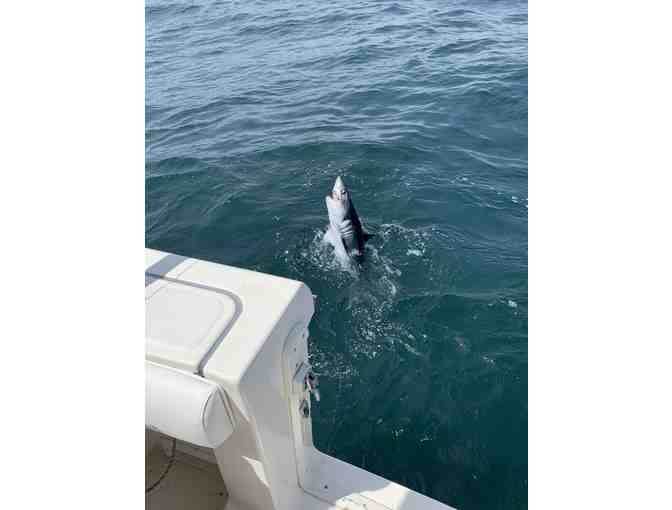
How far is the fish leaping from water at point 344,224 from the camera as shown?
6.18 meters

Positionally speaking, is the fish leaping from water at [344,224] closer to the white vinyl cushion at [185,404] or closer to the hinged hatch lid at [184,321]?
the hinged hatch lid at [184,321]

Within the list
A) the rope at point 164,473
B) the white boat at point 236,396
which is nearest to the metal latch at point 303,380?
the white boat at point 236,396

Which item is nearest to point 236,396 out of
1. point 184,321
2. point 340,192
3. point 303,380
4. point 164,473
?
point 184,321

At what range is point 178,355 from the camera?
194 centimetres

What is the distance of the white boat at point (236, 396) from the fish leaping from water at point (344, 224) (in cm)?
371

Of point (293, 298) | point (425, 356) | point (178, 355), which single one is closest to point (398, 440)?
point (425, 356)

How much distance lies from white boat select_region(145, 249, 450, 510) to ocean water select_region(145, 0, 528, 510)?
150 centimetres

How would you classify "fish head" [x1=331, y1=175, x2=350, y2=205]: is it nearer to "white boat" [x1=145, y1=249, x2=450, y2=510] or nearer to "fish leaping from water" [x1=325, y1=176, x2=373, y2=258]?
"fish leaping from water" [x1=325, y1=176, x2=373, y2=258]

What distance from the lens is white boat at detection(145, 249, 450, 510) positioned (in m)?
1.89

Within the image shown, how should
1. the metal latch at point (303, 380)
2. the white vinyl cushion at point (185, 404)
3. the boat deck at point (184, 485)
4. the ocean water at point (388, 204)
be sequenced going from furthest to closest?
1. the ocean water at point (388, 204)
2. the boat deck at point (184, 485)
3. the metal latch at point (303, 380)
4. the white vinyl cushion at point (185, 404)

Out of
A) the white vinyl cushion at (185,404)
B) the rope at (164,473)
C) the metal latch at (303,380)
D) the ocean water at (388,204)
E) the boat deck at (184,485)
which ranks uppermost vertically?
the white vinyl cushion at (185,404)

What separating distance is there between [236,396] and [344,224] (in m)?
4.50
